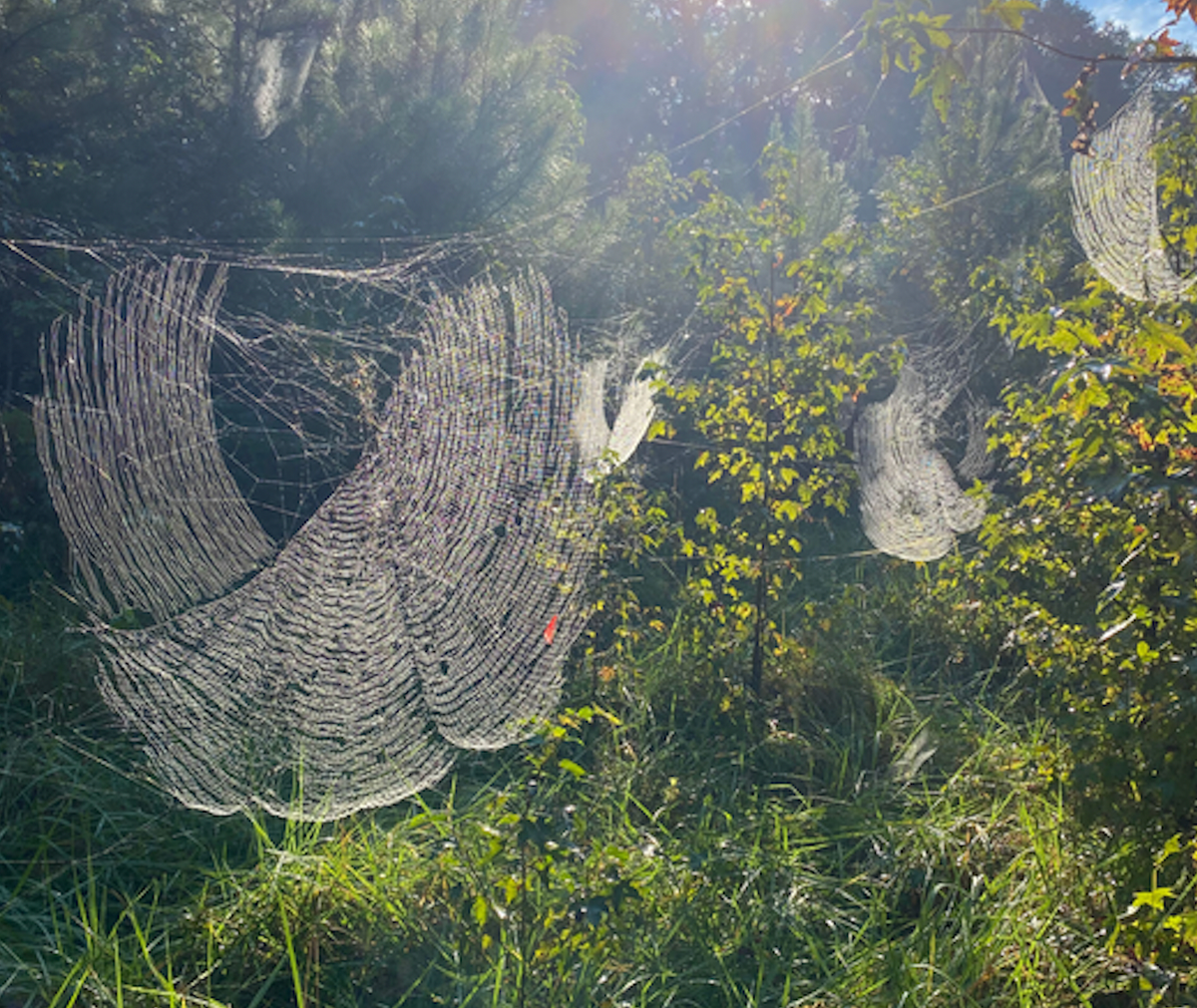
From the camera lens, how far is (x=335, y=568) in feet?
13.0

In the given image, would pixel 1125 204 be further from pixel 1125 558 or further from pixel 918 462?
pixel 1125 558

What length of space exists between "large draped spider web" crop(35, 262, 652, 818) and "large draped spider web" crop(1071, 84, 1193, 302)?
2.35 meters

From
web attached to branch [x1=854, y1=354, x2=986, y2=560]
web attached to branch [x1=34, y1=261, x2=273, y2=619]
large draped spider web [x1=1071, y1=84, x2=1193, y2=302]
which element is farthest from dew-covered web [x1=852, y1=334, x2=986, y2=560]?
web attached to branch [x1=34, y1=261, x2=273, y2=619]

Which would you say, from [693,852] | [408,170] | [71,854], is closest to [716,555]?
[693,852]

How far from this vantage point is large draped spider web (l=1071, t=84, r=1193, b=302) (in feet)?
12.0

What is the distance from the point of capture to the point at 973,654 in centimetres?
498

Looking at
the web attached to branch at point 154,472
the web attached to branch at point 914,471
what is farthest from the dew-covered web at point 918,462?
the web attached to branch at point 154,472

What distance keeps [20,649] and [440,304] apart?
229 centimetres

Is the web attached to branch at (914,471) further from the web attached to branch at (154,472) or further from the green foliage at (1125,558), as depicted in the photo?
the web attached to branch at (154,472)

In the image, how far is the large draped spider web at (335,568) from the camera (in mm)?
3393

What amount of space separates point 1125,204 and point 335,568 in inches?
→ 164

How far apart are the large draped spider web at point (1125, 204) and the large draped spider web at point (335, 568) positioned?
92.3 inches

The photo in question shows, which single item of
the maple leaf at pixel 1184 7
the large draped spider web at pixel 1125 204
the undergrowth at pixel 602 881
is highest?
the large draped spider web at pixel 1125 204

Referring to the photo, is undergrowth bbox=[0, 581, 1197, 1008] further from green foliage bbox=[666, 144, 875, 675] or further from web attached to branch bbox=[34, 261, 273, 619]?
green foliage bbox=[666, 144, 875, 675]
